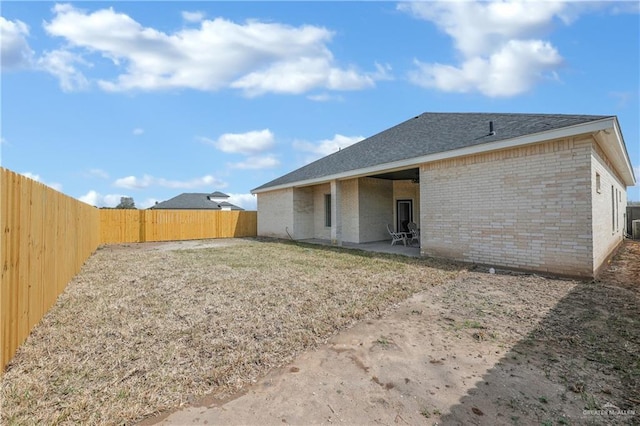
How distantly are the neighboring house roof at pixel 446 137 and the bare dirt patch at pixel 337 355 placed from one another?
338 centimetres

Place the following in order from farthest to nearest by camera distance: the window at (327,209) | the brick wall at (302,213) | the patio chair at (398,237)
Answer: the brick wall at (302,213)
the window at (327,209)
the patio chair at (398,237)

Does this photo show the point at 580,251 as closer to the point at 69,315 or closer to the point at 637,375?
the point at 637,375

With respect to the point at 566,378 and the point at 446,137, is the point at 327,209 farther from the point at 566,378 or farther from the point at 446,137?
the point at 566,378

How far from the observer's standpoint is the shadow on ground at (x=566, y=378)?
Result: 2.16 metres

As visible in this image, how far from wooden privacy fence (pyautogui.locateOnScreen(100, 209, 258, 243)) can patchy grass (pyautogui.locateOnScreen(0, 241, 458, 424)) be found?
10467 mm

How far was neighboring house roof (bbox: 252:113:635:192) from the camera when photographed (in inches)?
254

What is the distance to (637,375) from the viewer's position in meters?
2.65

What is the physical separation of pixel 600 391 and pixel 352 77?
1186 centimetres

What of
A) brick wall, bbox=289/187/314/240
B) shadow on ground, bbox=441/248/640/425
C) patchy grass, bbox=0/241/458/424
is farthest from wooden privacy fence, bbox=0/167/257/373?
brick wall, bbox=289/187/314/240

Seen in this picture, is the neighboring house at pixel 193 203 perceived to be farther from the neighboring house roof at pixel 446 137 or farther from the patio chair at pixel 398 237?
the patio chair at pixel 398 237

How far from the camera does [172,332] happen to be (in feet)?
12.1

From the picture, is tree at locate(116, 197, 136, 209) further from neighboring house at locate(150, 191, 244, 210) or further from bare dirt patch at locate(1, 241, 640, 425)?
bare dirt patch at locate(1, 241, 640, 425)

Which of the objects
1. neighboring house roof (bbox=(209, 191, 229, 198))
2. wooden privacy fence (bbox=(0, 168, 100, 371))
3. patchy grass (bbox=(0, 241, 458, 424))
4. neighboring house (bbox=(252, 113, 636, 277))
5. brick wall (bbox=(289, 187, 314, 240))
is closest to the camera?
patchy grass (bbox=(0, 241, 458, 424))

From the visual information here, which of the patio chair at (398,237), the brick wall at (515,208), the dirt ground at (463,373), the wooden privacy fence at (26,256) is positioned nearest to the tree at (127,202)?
the patio chair at (398,237)
